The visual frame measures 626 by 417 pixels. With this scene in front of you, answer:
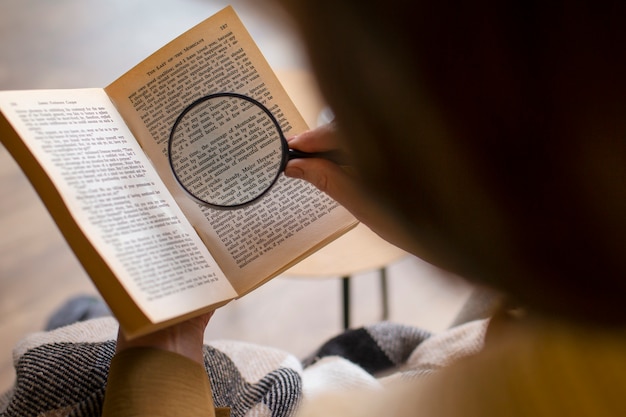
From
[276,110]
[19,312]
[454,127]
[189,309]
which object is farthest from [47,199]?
[19,312]

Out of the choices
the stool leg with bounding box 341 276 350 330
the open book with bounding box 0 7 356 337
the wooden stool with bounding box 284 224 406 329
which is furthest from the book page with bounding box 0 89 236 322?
the stool leg with bounding box 341 276 350 330

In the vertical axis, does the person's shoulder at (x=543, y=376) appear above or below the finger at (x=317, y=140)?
below

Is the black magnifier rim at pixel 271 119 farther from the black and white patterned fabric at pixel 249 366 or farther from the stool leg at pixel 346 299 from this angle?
the stool leg at pixel 346 299

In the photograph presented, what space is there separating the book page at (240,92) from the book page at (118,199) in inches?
0.9

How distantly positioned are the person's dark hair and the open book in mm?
309

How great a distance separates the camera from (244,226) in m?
0.82

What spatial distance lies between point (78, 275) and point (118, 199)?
1026mm

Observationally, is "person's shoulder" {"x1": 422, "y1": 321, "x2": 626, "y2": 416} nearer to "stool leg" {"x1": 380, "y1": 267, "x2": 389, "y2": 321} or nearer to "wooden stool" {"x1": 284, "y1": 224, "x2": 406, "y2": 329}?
"wooden stool" {"x1": 284, "y1": 224, "x2": 406, "y2": 329}

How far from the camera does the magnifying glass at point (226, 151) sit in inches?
32.1

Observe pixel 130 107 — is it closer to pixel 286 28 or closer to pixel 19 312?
pixel 286 28

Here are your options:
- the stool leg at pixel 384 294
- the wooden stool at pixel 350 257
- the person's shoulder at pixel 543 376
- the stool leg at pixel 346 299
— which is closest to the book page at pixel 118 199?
the person's shoulder at pixel 543 376

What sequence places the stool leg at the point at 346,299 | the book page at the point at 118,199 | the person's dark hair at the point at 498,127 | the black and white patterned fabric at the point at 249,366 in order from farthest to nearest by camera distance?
the stool leg at the point at 346,299
the black and white patterned fabric at the point at 249,366
the book page at the point at 118,199
the person's dark hair at the point at 498,127

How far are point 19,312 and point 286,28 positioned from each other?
139cm

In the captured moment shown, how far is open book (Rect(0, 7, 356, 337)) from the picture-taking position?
63 centimetres
